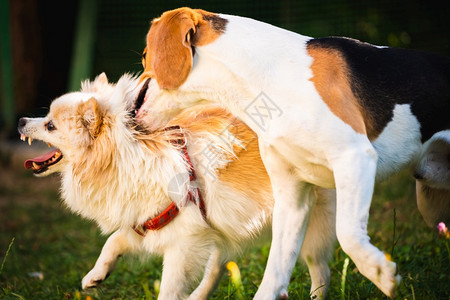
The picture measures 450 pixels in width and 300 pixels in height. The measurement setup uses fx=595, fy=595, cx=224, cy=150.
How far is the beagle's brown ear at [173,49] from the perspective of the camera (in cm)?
303

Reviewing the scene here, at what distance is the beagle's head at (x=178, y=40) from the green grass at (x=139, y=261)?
41.9 inches

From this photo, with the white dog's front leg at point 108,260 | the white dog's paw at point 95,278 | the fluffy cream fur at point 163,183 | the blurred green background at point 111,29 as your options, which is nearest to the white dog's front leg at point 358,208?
the fluffy cream fur at point 163,183

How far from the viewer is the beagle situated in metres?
2.82

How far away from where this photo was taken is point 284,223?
3.22 m

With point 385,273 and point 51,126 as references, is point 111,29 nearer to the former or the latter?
point 51,126

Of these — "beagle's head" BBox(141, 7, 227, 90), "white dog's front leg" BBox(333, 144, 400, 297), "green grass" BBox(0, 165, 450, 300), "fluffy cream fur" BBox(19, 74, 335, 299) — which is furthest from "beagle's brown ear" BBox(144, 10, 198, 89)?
"green grass" BBox(0, 165, 450, 300)

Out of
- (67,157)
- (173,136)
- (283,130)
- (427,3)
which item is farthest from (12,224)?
(427,3)

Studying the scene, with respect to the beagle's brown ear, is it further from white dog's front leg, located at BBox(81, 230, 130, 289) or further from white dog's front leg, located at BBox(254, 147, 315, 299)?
white dog's front leg, located at BBox(81, 230, 130, 289)

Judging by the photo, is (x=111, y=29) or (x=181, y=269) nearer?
(x=181, y=269)

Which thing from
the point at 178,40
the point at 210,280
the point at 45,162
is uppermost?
the point at 178,40

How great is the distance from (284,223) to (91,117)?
4.37 feet

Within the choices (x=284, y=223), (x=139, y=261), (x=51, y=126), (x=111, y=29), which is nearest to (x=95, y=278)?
(x=139, y=261)

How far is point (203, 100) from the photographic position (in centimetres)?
315

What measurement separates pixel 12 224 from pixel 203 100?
14.1ft
